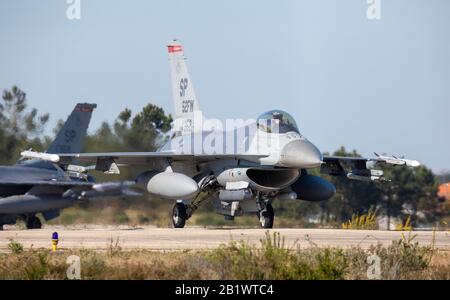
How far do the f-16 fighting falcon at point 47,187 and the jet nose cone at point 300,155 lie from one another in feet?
25.5

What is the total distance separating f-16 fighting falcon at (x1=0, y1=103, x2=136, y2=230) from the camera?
31422 mm

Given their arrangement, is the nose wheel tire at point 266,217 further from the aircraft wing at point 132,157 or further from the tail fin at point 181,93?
the tail fin at point 181,93

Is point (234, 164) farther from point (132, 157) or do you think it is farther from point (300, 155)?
point (132, 157)

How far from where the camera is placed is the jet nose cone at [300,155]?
23.6 m

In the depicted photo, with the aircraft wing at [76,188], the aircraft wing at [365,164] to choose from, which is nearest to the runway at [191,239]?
the aircraft wing at [365,164]

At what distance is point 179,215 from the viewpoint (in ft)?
88.3

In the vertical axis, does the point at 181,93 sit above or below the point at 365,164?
above

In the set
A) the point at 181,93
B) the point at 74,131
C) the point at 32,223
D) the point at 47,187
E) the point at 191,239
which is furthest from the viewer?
the point at 74,131

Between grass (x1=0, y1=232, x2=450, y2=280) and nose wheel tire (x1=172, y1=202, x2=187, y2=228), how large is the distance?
10.1m

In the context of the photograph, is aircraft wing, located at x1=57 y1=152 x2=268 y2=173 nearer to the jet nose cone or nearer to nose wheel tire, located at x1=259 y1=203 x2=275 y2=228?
the jet nose cone

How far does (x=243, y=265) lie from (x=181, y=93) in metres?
15.2

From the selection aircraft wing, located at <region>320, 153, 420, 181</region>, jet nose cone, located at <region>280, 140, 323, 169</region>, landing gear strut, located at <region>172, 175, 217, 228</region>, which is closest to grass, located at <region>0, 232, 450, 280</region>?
jet nose cone, located at <region>280, 140, 323, 169</region>

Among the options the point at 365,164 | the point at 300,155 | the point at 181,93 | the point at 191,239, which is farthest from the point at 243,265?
the point at 181,93
